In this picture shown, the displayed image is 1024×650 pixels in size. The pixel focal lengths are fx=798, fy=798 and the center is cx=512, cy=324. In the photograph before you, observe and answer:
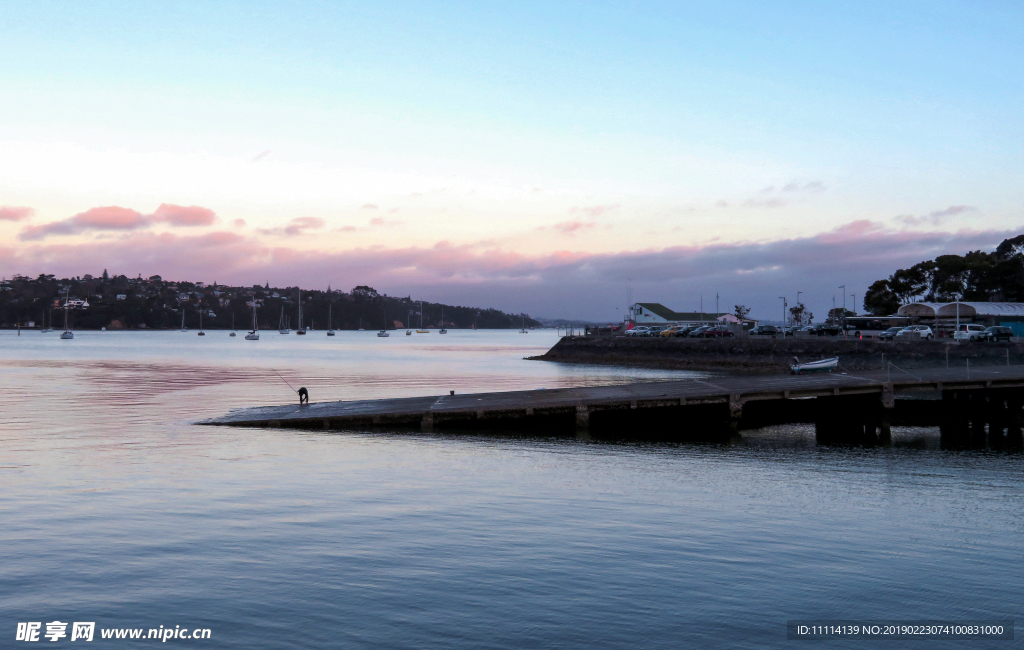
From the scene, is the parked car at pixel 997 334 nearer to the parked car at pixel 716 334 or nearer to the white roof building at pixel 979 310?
the white roof building at pixel 979 310

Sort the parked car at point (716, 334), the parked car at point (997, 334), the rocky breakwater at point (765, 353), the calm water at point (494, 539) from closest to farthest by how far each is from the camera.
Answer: the calm water at point (494, 539) → the rocky breakwater at point (765, 353) → the parked car at point (997, 334) → the parked car at point (716, 334)

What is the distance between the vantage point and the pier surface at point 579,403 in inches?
1427

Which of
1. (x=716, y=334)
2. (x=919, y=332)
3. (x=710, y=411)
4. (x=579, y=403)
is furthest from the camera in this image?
(x=716, y=334)

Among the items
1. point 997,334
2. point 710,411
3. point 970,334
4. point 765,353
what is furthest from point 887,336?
point 710,411

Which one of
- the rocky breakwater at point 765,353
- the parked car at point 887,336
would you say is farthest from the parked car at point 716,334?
the parked car at point 887,336

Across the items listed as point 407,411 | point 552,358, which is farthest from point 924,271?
point 407,411

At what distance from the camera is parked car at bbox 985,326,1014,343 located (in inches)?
2895

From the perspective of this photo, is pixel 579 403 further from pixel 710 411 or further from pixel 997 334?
pixel 997 334

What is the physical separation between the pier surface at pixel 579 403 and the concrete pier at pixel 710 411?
5 cm

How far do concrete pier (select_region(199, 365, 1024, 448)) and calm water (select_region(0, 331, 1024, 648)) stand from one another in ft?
10.1

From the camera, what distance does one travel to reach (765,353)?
83062 millimetres

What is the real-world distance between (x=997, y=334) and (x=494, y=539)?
73.4 metres

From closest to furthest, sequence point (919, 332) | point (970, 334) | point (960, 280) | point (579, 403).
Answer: point (579, 403) < point (970, 334) < point (919, 332) < point (960, 280)

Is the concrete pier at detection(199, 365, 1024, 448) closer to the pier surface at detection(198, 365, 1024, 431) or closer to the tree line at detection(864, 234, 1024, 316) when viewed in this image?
the pier surface at detection(198, 365, 1024, 431)
